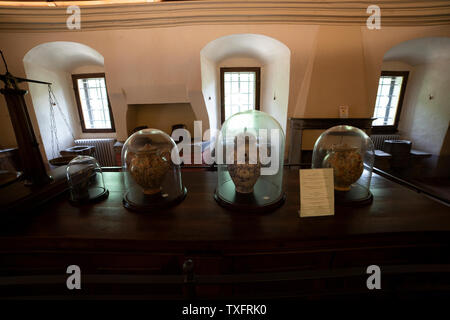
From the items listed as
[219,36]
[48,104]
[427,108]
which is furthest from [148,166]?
[427,108]

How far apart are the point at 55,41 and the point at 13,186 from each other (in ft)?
10.3

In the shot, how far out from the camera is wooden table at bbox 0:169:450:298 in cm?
59

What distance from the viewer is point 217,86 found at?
12.1 feet

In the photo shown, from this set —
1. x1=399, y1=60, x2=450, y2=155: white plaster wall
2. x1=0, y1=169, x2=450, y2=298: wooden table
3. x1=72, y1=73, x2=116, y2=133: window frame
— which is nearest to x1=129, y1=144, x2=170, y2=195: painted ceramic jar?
x1=0, y1=169, x2=450, y2=298: wooden table

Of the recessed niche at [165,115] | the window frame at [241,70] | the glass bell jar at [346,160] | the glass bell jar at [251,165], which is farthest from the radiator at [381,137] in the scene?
the glass bell jar at [251,165]

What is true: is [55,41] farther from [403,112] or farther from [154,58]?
[403,112]

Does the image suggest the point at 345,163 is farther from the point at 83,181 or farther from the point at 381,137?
the point at 381,137

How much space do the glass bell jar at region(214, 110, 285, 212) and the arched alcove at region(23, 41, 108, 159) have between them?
3.18m

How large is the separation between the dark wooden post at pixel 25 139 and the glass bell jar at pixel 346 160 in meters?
1.34

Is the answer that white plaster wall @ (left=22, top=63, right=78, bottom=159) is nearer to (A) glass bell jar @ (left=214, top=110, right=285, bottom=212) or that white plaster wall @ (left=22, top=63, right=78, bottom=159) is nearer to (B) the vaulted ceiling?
(B) the vaulted ceiling

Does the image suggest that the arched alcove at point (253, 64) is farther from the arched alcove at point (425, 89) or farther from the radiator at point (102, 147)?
the radiator at point (102, 147)

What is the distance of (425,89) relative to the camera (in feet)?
11.1

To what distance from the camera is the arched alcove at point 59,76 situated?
9.66 ft

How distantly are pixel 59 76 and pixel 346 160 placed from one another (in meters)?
4.98
